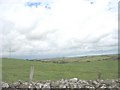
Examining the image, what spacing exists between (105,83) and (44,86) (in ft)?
11.6

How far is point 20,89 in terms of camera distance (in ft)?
51.7

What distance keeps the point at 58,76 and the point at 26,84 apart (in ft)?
16.6

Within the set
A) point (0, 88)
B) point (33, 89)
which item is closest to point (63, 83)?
point (33, 89)

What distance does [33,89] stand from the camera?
51.7 feet

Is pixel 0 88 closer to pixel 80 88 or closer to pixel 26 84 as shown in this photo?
pixel 26 84

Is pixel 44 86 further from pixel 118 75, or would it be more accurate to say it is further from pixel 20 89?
pixel 118 75

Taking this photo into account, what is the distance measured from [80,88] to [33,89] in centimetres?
275

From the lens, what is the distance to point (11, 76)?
20422mm

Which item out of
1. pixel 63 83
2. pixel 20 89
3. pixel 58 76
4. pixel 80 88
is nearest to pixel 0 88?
pixel 20 89

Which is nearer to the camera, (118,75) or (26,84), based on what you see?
(26,84)

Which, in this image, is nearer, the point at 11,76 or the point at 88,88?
the point at 88,88

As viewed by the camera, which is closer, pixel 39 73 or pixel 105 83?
pixel 105 83

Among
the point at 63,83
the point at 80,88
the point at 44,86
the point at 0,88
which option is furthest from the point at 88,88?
the point at 0,88

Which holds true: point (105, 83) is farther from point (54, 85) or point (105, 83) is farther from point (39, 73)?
point (39, 73)
